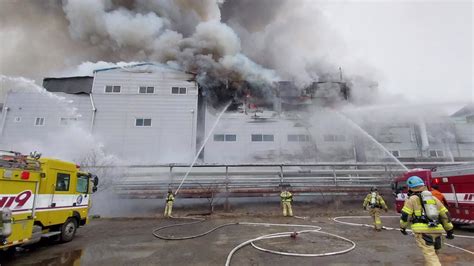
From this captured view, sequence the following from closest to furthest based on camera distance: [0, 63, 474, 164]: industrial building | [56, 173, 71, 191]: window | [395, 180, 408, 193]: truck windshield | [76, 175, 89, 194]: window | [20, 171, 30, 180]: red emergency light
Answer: [20, 171, 30, 180]: red emergency light, [56, 173, 71, 191]: window, [76, 175, 89, 194]: window, [395, 180, 408, 193]: truck windshield, [0, 63, 474, 164]: industrial building

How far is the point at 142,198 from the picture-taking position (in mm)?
12883

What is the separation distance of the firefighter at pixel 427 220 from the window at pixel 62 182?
7883 millimetres

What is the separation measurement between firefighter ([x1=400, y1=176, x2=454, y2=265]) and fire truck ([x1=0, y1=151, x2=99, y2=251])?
6.84 meters

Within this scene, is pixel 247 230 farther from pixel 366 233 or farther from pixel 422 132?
pixel 422 132

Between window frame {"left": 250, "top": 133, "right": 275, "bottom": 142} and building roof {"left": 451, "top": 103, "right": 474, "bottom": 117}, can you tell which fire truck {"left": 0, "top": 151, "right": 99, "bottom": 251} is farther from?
building roof {"left": 451, "top": 103, "right": 474, "bottom": 117}

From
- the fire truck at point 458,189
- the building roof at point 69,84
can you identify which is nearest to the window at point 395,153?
the fire truck at point 458,189

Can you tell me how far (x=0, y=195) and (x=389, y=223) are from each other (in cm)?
1137

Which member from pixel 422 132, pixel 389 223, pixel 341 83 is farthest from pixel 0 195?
pixel 422 132

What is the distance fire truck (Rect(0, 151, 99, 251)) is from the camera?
493 cm

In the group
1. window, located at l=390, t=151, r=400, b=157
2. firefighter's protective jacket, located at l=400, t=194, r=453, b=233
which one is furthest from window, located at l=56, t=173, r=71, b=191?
window, located at l=390, t=151, r=400, b=157

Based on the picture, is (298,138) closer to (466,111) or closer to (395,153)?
(395,153)

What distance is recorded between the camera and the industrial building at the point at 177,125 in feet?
65.6

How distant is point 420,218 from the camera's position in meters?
3.61

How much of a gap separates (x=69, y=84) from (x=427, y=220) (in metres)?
25.6
